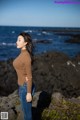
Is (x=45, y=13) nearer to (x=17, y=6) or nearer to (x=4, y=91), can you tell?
(x=17, y=6)

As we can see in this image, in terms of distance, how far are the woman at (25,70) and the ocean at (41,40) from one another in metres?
2.40

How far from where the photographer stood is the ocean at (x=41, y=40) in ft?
20.5

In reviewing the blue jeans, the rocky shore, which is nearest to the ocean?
the rocky shore

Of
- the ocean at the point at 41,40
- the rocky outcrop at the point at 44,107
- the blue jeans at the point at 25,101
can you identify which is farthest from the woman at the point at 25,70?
the ocean at the point at 41,40

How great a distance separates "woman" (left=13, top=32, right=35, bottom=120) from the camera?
3.57 meters

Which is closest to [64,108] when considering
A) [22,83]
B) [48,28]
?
[48,28]

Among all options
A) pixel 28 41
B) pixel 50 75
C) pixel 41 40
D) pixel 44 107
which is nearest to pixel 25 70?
pixel 28 41

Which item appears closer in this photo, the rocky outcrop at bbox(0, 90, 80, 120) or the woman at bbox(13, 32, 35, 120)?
the woman at bbox(13, 32, 35, 120)

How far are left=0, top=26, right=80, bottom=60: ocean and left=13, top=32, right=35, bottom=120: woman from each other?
7.88 ft

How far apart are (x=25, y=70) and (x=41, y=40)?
2.89 m

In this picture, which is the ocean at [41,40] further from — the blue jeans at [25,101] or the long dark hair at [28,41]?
the blue jeans at [25,101]

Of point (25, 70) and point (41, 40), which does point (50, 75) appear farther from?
point (25, 70)

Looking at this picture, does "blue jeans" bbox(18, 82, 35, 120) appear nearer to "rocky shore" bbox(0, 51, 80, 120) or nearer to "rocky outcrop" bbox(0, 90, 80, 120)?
"rocky outcrop" bbox(0, 90, 80, 120)

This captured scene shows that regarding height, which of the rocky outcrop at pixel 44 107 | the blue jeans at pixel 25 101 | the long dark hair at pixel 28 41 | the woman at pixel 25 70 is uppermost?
the long dark hair at pixel 28 41
